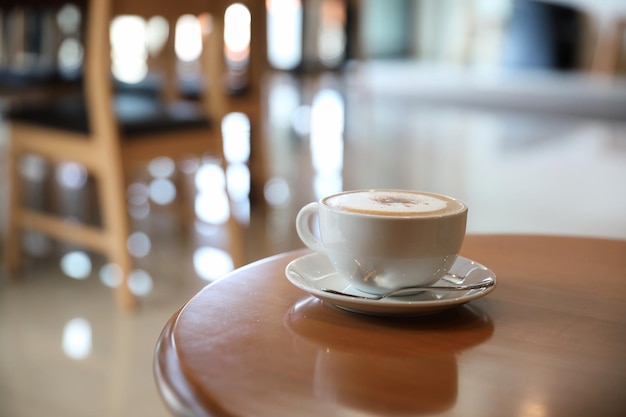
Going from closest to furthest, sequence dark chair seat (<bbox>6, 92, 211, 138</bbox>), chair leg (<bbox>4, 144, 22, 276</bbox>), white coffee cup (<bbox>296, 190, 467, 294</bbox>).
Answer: white coffee cup (<bbox>296, 190, 467, 294</bbox>)
dark chair seat (<bbox>6, 92, 211, 138</bbox>)
chair leg (<bbox>4, 144, 22, 276</bbox>)

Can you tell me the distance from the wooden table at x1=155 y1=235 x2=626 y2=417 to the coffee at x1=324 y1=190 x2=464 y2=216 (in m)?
0.06

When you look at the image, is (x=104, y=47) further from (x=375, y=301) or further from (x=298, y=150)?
(x=298, y=150)

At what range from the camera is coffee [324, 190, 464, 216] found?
0.48m

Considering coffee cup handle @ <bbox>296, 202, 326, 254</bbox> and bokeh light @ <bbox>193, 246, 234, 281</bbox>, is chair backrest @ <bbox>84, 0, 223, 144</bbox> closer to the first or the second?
bokeh light @ <bbox>193, 246, 234, 281</bbox>

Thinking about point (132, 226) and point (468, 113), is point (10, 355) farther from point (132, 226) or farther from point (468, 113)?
point (468, 113)

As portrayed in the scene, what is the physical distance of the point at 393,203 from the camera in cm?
50

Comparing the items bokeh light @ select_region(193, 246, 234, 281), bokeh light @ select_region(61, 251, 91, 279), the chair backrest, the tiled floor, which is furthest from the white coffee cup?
bokeh light @ select_region(61, 251, 91, 279)

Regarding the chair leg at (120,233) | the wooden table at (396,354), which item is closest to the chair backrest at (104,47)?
the chair leg at (120,233)

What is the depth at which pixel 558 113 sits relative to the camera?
5.23 meters

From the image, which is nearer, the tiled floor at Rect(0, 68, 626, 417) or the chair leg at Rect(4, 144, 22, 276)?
the tiled floor at Rect(0, 68, 626, 417)

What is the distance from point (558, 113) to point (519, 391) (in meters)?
5.16

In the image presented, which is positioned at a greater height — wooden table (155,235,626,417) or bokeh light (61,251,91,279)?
wooden table (155,235,626,417)

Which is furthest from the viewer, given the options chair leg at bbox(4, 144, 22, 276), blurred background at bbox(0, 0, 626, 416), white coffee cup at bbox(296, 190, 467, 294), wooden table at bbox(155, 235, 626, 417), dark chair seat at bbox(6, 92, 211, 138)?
chair leg at bbox(4, 144, 22, 276)

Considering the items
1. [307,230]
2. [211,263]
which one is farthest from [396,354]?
[211,263]
